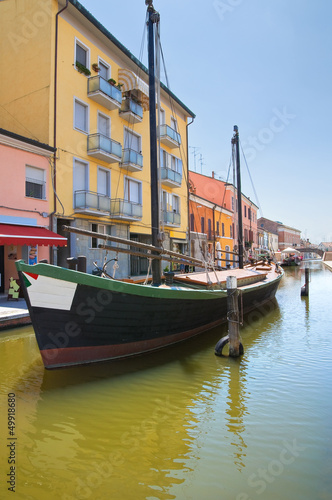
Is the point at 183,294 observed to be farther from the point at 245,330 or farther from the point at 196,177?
the point at 196,177

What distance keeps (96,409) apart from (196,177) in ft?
101

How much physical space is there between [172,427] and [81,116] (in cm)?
1592

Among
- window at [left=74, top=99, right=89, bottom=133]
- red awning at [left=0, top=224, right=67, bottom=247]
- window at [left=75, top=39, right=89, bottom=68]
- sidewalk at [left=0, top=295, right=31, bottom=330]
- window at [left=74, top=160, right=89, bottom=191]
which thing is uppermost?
window at [left=75, top=39, right=89, bottom=68]

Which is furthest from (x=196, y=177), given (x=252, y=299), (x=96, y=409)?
(x=96, y=409)

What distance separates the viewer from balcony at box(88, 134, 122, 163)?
1653 centimetres

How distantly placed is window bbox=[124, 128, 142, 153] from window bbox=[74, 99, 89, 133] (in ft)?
10.8

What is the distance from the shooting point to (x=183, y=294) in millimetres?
6875

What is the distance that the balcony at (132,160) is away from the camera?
18562 mm

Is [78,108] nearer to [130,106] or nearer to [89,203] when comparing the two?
[130,106]

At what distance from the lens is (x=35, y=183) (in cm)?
1393

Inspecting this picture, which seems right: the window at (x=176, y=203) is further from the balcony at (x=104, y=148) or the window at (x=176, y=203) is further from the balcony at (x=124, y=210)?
the balcony at (x=104, y=148)

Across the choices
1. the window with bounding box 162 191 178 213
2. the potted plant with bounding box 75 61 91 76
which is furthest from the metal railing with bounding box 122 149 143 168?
the window with bounding box 162 191 178 213

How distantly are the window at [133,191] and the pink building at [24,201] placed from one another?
18.9 ft

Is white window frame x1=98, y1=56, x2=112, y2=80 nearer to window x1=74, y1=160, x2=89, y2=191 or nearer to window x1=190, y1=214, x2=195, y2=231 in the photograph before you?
window x1=74, y1=160, x2=89, y2=191
